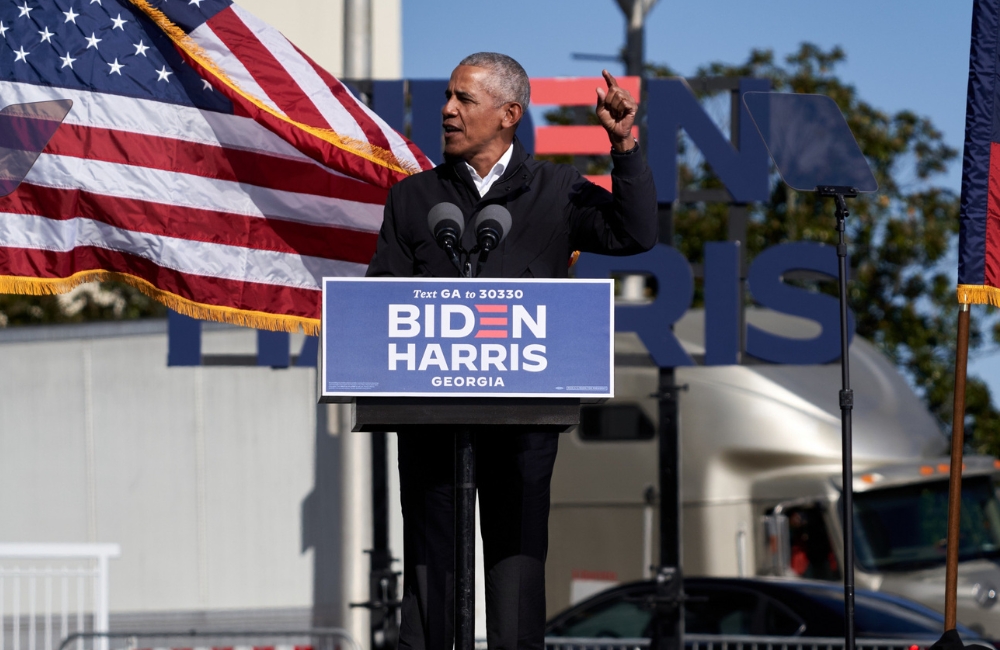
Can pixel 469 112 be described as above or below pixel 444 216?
above

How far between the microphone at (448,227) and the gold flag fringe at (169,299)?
277 centimetres

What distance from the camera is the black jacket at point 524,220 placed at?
11.6 feet

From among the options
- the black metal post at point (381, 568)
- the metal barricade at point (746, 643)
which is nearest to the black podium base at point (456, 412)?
the metal barricade at point (746, 643)

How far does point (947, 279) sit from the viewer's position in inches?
925

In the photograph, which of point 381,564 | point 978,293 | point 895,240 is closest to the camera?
point 978,293

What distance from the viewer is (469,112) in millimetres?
3541

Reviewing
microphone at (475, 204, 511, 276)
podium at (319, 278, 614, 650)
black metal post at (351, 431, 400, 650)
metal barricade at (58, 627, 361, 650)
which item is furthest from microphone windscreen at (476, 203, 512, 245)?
black metal post at (351, 431, 400, 650)

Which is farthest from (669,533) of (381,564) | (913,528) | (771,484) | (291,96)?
(291,96)

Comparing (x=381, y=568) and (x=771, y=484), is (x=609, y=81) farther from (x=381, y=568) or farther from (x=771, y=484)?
(x=771, y=484)

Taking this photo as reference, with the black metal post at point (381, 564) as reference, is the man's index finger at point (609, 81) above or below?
above

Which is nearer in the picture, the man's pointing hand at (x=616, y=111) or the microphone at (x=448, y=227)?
the microphone at (x=448, y=227)

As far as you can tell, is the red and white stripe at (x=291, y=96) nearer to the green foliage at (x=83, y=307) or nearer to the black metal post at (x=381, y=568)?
the black metal post at (x=381, y=568)

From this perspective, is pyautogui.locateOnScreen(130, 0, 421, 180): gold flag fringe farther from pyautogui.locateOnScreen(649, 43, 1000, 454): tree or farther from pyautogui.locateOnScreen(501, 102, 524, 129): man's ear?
pyautogui.locateOnScreen(649, 43, 1000, 454): tree

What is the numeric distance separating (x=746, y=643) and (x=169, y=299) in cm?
432
